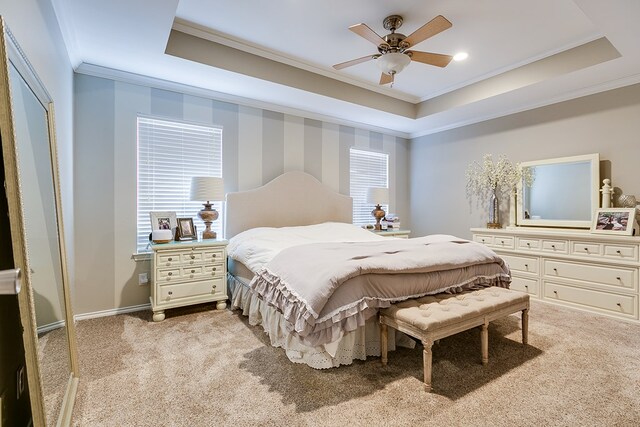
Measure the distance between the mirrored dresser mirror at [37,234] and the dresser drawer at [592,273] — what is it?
14.5ft

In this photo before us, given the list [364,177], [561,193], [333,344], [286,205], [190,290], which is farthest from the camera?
[364,177]

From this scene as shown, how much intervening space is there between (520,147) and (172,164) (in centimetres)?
446

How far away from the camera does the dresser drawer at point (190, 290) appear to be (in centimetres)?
301

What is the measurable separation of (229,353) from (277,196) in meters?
2.20

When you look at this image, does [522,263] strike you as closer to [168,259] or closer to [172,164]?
[168,259]

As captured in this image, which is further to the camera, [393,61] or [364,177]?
[364,177]

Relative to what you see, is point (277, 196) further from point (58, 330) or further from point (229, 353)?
point (58, 330)

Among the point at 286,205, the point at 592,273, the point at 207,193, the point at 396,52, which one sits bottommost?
the point at 592,273

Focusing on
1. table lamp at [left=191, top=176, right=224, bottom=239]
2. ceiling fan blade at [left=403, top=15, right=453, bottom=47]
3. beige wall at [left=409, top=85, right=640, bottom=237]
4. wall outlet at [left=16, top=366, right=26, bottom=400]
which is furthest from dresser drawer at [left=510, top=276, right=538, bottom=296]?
wall outlet at [left=16, top=366, right=26, bottom=400]

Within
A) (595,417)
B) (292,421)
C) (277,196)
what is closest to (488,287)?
(595,417)

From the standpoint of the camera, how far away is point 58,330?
157cm

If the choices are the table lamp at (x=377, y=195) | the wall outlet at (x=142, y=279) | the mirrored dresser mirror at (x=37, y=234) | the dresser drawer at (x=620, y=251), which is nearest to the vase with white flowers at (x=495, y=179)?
the dresser drawer at (x=620, y=251)

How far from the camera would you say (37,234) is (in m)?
1.35

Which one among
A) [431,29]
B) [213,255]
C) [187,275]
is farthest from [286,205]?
[431,29]
